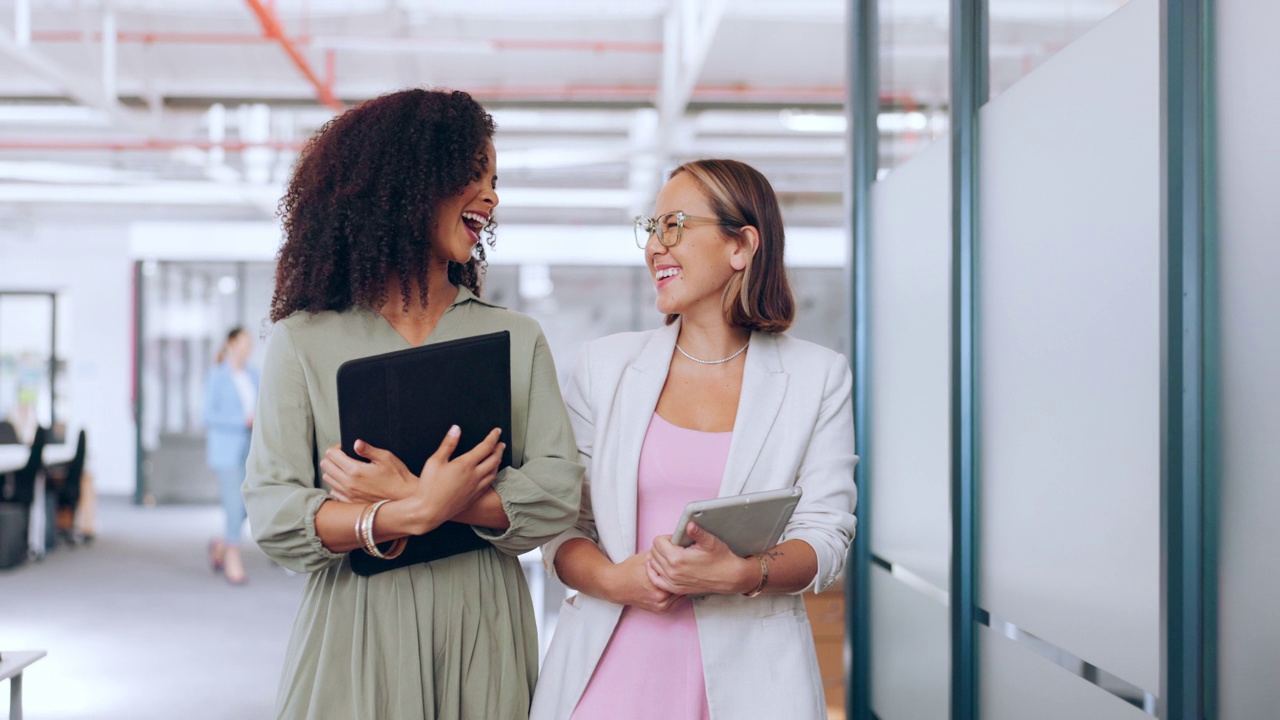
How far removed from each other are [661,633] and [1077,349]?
82cm

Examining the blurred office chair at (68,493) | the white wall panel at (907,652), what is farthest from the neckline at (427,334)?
the blurred office chair at (68,493)

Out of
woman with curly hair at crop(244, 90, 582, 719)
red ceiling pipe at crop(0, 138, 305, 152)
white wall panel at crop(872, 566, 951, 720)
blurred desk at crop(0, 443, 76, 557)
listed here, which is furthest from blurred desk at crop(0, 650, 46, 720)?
Answer: red ceiling pipe at crop(0, 138, 305, 152)

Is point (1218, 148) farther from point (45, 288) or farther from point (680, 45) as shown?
point (45, 288)

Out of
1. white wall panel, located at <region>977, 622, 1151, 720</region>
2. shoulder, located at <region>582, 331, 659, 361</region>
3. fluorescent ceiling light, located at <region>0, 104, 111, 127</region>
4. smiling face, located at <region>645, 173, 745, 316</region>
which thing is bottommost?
white wall panel, located at <region>977, 622, 1151, 720</region>

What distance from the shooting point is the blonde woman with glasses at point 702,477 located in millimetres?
1481

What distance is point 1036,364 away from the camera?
71.5 inches

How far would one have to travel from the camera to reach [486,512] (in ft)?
4.41

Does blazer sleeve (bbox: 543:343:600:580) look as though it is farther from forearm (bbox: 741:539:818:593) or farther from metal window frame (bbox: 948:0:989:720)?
metal window frame (bbox: 948:0:989:720)

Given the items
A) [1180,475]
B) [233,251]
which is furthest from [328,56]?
[1180,475]

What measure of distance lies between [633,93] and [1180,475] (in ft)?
21.0

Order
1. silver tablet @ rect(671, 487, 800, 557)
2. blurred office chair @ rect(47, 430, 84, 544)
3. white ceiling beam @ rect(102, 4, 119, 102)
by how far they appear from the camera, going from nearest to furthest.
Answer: silver tablet @ rect(671, 487, 800, 557) → white ceiling beam @ rect(102, 4, 119, 102) → blurred office chair @ rect(47, 430, 84, 544)

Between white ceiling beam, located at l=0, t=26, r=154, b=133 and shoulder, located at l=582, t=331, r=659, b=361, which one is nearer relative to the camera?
shoulder, located at l=582, t=331, r=659, b=361

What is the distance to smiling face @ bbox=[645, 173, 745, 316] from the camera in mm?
1601

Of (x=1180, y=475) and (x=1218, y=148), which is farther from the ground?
(x=1218, y=148)
